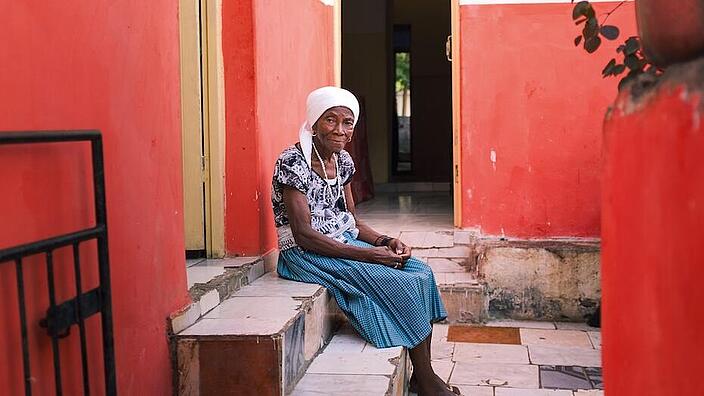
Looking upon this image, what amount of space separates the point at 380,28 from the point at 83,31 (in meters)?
9.24

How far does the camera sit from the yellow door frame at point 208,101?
439 centimetres

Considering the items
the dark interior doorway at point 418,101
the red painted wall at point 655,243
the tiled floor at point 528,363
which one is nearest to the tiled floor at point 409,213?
the tiled floor at point 528,363

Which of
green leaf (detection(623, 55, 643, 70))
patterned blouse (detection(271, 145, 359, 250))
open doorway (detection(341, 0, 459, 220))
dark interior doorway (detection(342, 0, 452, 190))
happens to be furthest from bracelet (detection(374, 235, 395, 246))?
dark interior doorway (detection(342, 0, 452, 190))

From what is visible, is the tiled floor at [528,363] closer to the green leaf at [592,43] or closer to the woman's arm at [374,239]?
the woman's arm at [374,239]

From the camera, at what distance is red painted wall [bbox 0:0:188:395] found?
206 centimetres

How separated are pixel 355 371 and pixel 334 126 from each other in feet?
4.24

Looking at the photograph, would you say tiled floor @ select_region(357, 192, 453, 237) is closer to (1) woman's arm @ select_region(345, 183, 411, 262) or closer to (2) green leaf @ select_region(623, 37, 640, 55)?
(1) woman's arm @ select_region(345, 183, 411, 262)

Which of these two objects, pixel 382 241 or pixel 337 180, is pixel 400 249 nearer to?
pixel 382 241

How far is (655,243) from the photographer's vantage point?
1.17 metres

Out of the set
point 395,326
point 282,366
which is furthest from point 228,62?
point 282,366

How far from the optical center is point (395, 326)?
3.84 metres

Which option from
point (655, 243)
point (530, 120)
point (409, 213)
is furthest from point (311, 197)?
point (409, 213)

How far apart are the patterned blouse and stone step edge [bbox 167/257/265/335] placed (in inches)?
9.6

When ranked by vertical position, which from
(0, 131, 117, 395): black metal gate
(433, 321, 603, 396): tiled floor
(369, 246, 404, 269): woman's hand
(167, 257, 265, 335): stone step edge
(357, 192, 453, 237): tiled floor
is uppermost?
(0, 131, 117, 395): black metal gate
